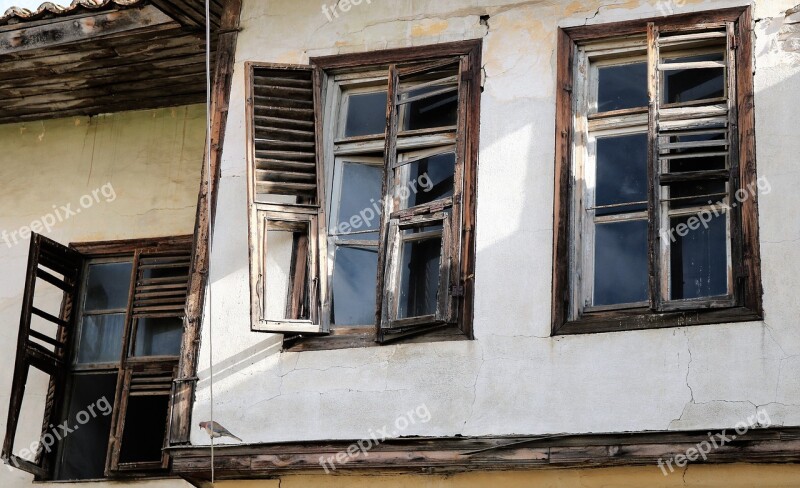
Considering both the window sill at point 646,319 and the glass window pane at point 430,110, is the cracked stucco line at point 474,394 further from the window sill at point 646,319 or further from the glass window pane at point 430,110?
the glass window pane at point 430,110

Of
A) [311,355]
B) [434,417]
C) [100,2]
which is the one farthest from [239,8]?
[434,417]

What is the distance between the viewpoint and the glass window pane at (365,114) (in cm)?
853

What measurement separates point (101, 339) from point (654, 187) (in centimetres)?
452

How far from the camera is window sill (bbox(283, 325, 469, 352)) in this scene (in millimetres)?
7621

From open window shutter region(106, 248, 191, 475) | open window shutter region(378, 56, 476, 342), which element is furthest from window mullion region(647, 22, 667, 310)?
open window shutter region(106, 248, 191, 475)

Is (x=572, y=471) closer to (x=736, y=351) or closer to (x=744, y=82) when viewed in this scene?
(x=736, y=351)

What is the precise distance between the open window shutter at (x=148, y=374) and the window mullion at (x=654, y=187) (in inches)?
141

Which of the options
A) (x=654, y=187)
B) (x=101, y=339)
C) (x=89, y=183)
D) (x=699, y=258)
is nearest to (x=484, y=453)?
(x=699, y=258)

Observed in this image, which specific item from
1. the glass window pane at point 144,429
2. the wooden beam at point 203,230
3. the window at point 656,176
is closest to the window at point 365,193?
the wooden beam at point 203,230

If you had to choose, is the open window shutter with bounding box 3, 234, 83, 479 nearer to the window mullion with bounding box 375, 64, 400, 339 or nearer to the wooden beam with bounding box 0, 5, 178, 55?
the wooden beam with bounding box 0, 5, 178, 55

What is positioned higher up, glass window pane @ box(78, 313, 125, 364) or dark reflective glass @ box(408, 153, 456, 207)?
dark reflective glass @ box(408, 153, 456, 207)

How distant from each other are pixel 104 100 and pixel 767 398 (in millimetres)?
5925

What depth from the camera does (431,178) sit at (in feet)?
26.8

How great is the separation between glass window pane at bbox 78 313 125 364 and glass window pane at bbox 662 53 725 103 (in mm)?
4445
